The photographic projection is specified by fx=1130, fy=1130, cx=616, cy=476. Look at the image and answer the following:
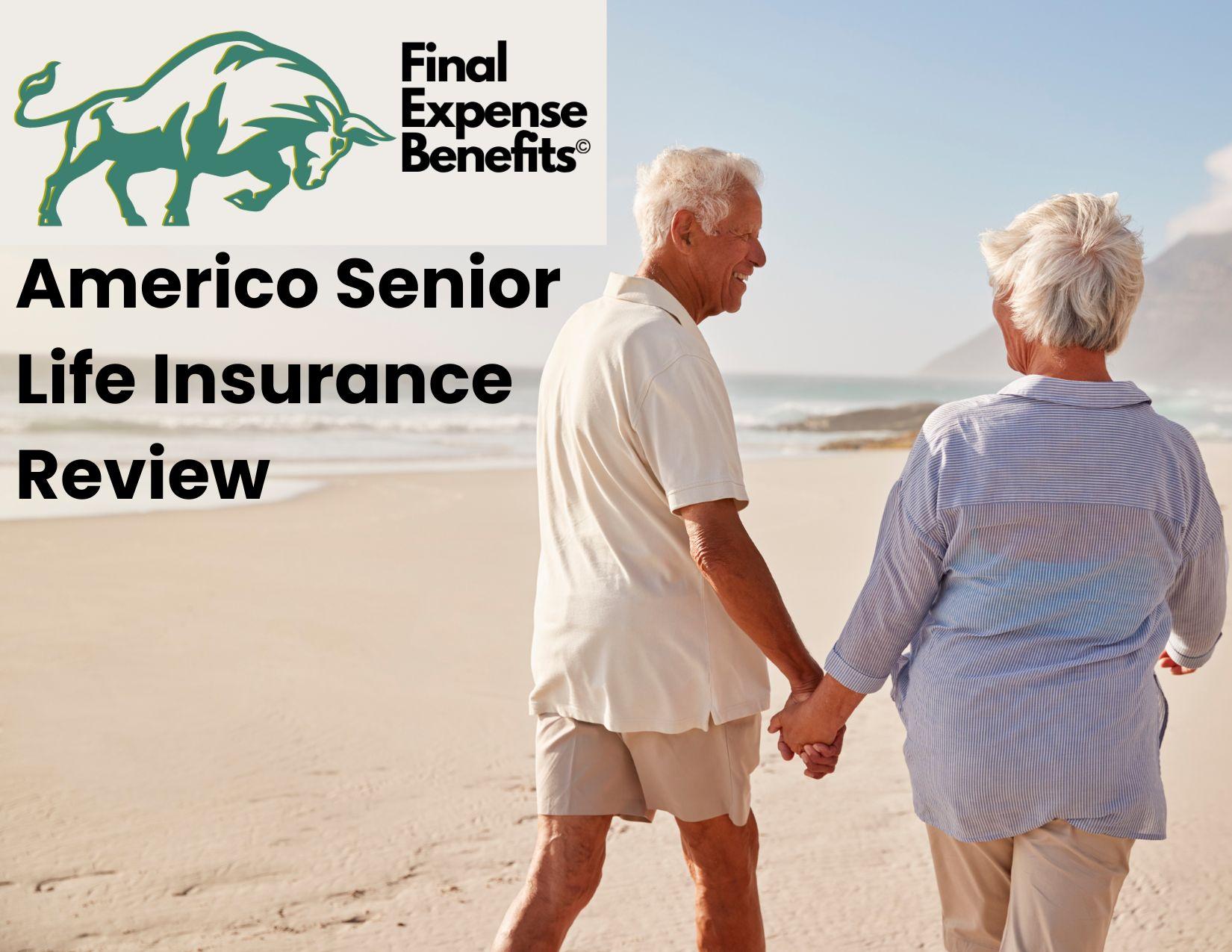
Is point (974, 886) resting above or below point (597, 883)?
above

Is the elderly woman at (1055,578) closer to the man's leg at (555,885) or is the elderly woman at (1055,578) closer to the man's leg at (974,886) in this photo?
the man's leg at (974,886)

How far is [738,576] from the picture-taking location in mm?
2025

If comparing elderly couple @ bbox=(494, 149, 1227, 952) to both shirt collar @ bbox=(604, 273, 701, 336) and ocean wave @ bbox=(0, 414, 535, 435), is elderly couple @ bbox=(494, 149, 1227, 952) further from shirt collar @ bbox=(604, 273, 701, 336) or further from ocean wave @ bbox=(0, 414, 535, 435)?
ocean wave @ bbox=(0, 414, 535, 435)

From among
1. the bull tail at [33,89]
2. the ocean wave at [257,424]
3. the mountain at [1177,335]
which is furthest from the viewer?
the mountain at [1177,335]

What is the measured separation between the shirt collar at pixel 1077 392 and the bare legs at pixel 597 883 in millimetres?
1025

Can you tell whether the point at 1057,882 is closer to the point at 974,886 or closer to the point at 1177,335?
the point at 974,886

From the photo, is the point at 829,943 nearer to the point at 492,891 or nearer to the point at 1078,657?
the point at 492,891

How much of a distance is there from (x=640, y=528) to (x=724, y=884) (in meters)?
0.74

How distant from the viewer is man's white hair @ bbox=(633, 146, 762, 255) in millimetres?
2227

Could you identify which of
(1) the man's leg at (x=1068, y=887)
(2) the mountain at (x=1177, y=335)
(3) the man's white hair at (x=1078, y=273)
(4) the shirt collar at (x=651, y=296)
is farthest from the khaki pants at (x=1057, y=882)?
(2) the mountain at (x=1177, y=335)

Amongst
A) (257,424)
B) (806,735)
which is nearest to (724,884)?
(806,735)

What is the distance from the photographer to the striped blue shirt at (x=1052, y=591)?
1.71 m

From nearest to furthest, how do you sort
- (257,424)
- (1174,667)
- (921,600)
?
(921,600), (1174,667), (257,424)

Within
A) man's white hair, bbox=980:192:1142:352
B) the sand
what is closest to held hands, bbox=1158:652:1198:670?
man's white hair, bbox=980:192:1142:352
